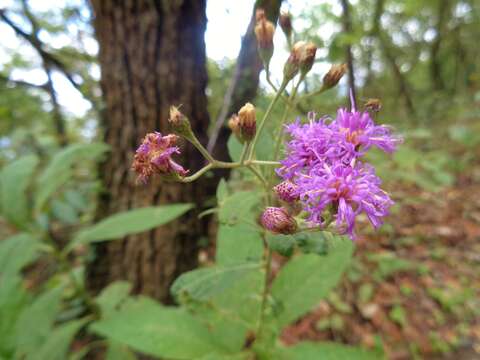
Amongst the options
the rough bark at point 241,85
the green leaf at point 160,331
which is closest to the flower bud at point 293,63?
the rough bark at point 241,85

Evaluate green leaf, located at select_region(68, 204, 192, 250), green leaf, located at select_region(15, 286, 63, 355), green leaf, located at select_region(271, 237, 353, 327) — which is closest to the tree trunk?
green leaf, located at select_region(68, 204, 192, 250)

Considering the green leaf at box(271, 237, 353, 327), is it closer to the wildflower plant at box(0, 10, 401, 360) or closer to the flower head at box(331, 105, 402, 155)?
the wildflower plant at box(0, 10, 401, 360)

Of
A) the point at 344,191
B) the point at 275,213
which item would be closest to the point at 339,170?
the point at 344,191

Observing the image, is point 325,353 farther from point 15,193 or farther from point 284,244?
point 15,193

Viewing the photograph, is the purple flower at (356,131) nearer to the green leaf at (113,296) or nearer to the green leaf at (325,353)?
the green leaf at (325,353)

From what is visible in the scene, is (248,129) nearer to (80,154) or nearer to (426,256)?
(80,154)

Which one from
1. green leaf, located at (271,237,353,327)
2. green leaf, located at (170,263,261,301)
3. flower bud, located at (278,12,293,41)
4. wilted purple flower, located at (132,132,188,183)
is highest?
flower bud, located at (278,12,293,41)
